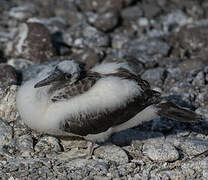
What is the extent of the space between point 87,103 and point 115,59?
2959 millimetres

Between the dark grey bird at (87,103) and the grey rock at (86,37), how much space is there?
3.12m

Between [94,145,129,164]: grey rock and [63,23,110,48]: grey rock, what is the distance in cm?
349

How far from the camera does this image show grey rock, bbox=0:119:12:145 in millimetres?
6312

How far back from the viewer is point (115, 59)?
347 inches

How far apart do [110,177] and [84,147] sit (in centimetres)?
89

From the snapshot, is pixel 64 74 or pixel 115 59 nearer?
pixel 64 74

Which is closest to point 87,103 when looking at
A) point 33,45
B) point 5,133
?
point 5,133

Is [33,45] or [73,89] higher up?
[73,89]

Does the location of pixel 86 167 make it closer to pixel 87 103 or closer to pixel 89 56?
pixel 87 103

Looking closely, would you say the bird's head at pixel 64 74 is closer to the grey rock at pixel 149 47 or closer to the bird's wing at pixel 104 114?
the bird's wing at pixel 104 114

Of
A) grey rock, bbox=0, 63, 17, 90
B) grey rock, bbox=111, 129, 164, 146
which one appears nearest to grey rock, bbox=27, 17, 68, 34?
grey rock, bbox=0, 63, 17, 90

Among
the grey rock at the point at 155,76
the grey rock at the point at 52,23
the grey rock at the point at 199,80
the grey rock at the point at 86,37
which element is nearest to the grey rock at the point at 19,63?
the grey rock at the point at 86,37

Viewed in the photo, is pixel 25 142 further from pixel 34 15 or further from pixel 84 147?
pixel 34 15

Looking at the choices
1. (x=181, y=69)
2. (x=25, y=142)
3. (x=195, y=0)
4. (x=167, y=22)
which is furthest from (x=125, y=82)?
(x=195, y=0)
